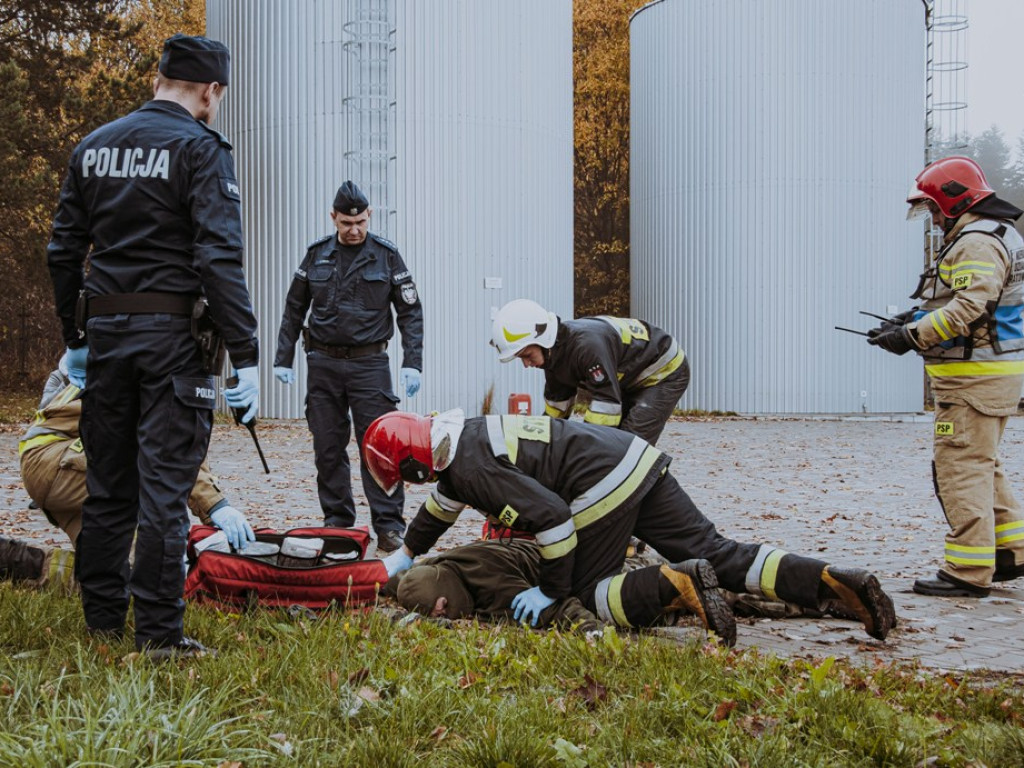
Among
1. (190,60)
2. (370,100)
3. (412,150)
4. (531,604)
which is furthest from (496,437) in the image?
(370,100)

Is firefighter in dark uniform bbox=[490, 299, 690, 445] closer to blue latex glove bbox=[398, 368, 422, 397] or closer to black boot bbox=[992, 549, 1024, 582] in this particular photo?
blue latex glove bbox=[398, 368, 422, 397]

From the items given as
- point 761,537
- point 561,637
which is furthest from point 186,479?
point 761,537

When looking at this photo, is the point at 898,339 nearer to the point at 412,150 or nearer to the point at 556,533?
the point at 556,533

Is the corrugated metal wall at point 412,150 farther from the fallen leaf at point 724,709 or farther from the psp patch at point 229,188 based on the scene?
the fallen leaf at point 724,709

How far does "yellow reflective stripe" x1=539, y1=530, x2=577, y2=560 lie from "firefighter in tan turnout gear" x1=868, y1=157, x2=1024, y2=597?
2.16 m

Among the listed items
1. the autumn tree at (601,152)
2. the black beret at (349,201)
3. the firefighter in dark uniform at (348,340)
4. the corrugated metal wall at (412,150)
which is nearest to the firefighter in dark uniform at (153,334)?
the firefighter in dark uniform at (348,340)

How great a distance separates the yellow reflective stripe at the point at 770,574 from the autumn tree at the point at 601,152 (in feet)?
86.1

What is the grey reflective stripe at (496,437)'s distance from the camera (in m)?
4.80

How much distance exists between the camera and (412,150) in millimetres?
18859

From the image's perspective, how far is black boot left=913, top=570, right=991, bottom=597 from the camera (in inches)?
227

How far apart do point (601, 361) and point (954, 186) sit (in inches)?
83.4

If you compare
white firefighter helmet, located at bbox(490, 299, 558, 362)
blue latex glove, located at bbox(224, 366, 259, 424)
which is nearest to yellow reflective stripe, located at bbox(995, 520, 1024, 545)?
white firefighter helmet, located at bbox(490, 299, 558, 362)

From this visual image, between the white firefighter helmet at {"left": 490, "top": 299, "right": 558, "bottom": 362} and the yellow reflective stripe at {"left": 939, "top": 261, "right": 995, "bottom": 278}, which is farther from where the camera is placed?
the white firefighter helmet at {"left": 490, "top": 299, "right": 558, "bottom": 362}

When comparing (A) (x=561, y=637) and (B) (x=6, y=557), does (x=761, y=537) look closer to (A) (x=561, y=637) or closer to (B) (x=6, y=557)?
(A) (x=561, y=637)
